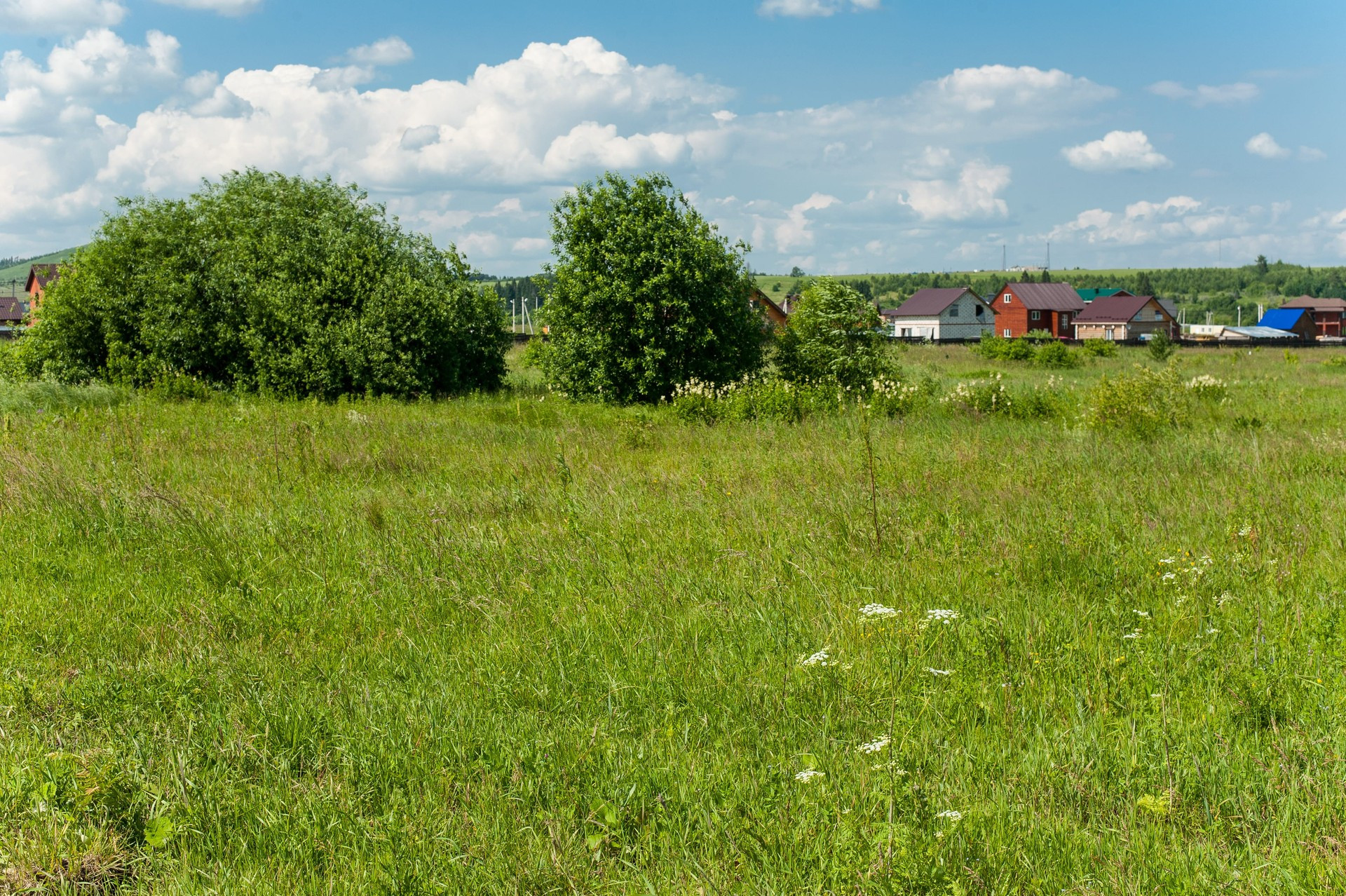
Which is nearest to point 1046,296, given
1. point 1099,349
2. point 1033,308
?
point 1033,308

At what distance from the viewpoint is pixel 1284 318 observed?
115188 millimetres

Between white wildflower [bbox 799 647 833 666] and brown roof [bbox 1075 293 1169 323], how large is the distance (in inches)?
4197

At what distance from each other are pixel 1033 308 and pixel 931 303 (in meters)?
11.2

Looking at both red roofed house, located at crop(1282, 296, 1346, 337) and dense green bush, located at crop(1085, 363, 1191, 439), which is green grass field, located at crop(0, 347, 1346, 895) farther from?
red roofed house, located at crop(1282, 296, 1346, 337)

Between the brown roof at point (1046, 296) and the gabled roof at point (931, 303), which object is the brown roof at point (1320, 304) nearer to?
the brown roof at point (1046, 296)

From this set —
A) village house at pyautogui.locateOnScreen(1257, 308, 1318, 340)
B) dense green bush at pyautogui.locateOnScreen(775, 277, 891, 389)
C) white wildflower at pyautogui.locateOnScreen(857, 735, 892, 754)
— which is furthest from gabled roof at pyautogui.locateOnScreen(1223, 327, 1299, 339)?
white wildflower at pyautogui.locateOnScreen(857, 735, 892, 754)

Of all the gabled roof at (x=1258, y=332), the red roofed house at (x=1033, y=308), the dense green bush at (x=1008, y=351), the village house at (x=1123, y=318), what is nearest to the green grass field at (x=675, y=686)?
the dense green bush at (x=1008, y=351)

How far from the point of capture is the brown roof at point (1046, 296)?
9688 cm

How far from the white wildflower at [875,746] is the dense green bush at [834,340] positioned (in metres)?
15.9

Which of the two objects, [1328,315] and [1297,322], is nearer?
[1297,322]

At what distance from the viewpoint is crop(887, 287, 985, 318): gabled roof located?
94.2 metres

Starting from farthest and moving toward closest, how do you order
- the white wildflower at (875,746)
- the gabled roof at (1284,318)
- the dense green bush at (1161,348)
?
the gabled roof at (1284,318) < the dense green bush at (1161,348) < the white wildflower at (875,746)

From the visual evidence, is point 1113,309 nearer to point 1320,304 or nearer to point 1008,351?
point 1320,304

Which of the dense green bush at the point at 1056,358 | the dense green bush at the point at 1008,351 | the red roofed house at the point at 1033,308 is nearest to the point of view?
the dense green bush at the point at 1056,358
